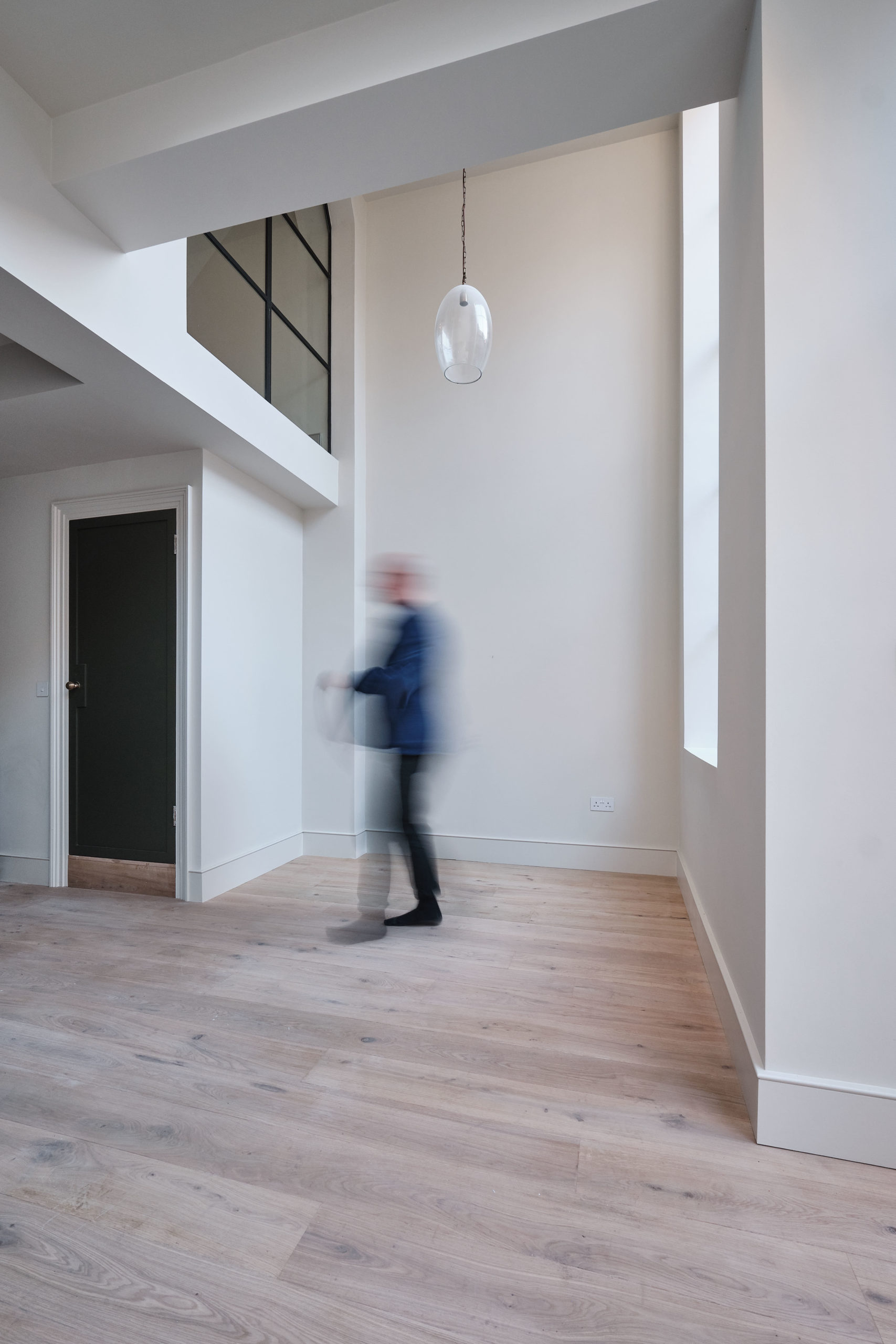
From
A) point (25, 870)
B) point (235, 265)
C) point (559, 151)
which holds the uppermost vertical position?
point (559, 151)

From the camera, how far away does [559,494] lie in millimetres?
4109

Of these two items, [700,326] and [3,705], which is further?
[3,705]

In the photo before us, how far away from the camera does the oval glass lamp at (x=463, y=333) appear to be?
8.44ft

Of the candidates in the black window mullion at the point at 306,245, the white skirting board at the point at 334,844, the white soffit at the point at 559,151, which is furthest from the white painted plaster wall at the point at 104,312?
the white skirting board at the point at 334,844

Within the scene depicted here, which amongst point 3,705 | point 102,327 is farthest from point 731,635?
point 3,705

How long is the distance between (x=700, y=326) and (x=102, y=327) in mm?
3129

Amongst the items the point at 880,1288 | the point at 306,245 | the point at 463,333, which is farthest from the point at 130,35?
the point at 880,1288

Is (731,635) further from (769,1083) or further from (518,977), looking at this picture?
(518,977)

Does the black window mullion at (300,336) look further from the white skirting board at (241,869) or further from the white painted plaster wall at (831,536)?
the white skirting board at (241,869)

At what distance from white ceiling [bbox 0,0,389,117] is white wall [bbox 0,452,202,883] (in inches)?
79.7

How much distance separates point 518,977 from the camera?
2477 millimetres

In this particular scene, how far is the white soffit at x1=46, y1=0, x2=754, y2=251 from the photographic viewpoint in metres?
1.68

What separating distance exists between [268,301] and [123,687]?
2.45 metres

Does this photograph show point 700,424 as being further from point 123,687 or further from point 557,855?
point 123,687
